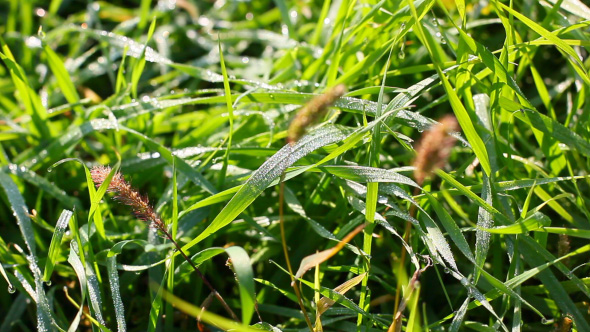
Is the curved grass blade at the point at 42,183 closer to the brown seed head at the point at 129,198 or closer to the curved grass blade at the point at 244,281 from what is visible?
the brown seed head at the point at 129,198

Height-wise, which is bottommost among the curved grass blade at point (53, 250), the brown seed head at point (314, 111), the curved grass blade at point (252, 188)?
the curved grass blade at point (53, 250)

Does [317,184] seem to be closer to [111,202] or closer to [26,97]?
[111,202]

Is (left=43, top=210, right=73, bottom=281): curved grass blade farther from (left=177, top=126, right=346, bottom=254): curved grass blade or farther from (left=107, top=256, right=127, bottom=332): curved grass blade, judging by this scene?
(left=177, top=126, right=346, bottom=254): curved grass blade

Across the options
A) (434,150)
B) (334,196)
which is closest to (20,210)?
(334,196)

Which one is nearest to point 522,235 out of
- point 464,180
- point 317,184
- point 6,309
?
point 464,180

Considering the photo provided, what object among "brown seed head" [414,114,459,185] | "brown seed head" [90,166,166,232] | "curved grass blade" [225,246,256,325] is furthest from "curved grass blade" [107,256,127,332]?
"brown seed head" [414,114,459,185]

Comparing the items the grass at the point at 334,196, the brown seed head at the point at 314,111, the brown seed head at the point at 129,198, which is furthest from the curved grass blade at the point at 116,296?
the brown seed head at the point at 314,111

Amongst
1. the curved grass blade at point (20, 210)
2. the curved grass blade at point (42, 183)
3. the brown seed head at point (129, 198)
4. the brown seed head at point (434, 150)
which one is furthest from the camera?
the curved grass blade at point (42, 183)

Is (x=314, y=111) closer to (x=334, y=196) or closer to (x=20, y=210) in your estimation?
(x=334, y=196)
